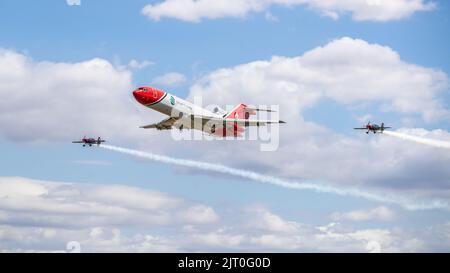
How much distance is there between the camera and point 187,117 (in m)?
Answer: 134

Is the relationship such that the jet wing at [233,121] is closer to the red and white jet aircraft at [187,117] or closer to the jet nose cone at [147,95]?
the red and white jet aircraft at [187,117]

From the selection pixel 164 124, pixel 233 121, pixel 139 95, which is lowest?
pixel 233 121

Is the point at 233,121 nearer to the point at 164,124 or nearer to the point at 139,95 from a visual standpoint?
the point at 164,124

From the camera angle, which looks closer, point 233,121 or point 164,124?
point 233,121

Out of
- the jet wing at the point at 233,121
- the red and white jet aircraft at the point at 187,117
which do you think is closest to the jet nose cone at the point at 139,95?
the red and white jet aircraft at the point at 187,117

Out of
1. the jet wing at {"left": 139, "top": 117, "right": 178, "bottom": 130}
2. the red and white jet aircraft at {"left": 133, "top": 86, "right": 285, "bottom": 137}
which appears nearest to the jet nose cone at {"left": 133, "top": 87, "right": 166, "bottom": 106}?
the red and white jet aircraft at {"left": 133, "top": 86, "right": 285, "bottom": 137}

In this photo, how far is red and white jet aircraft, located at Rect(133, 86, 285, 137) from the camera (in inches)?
5084

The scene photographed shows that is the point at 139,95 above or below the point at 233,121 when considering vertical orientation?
above

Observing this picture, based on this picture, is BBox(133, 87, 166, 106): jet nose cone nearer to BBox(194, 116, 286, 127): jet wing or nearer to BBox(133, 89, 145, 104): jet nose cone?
BBox(133, 89, 145, 104): jet nose cone

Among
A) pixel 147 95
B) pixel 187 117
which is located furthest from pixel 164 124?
pixel 147 95

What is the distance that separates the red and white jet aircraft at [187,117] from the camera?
129m
